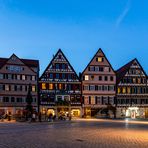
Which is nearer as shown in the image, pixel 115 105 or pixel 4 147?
pixel 4 147

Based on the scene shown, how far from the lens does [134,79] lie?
66938 millimetres

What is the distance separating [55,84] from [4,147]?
168 ft

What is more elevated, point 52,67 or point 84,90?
point 52,67

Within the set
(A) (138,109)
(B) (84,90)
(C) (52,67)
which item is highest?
(C) (52,67)

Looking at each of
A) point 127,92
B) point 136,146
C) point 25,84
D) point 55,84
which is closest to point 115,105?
point 127,92

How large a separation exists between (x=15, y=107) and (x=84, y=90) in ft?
51.8

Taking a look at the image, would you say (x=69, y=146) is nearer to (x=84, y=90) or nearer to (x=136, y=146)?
(x=136, y=146)

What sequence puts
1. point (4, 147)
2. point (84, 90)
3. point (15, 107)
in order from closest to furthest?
point (4, 147), point (15, 107), point (84, 90)

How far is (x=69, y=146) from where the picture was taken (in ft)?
43.2

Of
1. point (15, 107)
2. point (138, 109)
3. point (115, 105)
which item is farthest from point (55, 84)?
point (138, 109)

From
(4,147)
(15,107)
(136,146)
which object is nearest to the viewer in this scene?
(4,147)

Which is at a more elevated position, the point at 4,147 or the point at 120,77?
the point at 120,77

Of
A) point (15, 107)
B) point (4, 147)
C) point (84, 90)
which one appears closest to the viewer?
point (4, 147)

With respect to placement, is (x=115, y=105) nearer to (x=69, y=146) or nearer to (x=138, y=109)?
(x=138, y=109)
